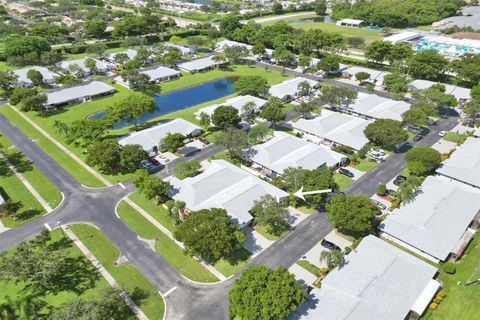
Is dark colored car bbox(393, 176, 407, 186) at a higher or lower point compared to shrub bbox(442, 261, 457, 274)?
higher

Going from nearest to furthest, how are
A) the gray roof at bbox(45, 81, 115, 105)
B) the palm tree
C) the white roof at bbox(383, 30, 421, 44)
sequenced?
1. the palm tree
2. the gray roof at bbox(45, 81, 115, 105)
3. the white roof at bbox(383, 30, 421, 44)

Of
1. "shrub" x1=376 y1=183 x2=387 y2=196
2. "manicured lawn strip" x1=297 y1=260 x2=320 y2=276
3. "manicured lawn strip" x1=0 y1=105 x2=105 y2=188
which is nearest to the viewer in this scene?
"manicured lawn strip" x1=297 y1=260 x2=320 y2=276

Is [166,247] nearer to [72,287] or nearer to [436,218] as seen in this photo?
[72,287]

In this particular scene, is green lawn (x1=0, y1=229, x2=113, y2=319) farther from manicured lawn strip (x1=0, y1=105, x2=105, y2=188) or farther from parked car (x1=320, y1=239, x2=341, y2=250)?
parked car (x1=320, y1=239, x2=341, y2=250)

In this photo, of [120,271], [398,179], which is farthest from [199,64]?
[120,271]

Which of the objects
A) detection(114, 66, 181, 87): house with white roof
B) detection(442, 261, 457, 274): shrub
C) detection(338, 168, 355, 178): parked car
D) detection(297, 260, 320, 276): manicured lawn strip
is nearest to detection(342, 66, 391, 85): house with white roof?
detection(338, 168, 355, 178): parked car

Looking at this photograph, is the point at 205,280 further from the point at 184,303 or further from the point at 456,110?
the point at 456,110

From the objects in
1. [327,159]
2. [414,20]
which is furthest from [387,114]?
[414,20]
